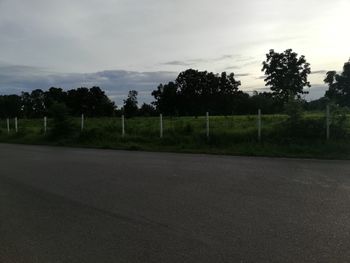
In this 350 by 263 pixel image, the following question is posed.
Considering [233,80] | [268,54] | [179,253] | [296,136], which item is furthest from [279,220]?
[233,80]

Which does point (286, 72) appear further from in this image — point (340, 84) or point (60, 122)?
point (60, 122)

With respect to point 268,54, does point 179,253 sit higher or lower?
→ lower

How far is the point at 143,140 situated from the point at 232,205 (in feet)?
55.7

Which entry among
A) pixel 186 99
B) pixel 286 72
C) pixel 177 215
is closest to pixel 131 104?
pixel 186 99

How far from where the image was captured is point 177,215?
7.72 metres

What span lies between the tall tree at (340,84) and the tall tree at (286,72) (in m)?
8.15

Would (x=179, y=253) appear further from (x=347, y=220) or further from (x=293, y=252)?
(x=347, y=220)

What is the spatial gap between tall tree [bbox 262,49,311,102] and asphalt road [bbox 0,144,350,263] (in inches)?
3732

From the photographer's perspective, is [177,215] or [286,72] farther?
[286,72]

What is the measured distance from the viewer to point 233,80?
12794 centimetres

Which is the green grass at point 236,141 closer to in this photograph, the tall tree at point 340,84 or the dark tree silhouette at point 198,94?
the tall tree at point 340,84

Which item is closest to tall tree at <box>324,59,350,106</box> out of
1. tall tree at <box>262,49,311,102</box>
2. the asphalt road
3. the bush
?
tall tree at <box>262,49,311,102</box>

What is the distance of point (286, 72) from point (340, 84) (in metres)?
12.6

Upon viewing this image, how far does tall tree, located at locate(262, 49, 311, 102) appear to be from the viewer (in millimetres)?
105750
